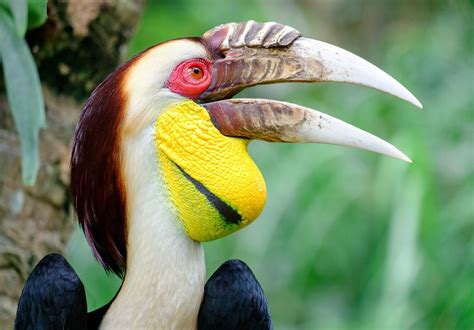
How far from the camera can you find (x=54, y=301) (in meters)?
2.43

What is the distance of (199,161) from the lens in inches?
96.3

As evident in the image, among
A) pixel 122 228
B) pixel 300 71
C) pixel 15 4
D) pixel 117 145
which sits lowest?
pixel 122 228

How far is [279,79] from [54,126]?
906 mm

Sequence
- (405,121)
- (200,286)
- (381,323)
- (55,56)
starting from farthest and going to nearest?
(405,121) → (381,323) → (55,56) → (200,286)

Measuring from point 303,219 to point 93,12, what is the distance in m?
2.55

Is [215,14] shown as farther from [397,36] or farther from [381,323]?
[381,323]

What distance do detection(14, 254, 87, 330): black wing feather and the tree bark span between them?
0.55 meters

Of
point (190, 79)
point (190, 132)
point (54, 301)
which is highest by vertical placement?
point (190, 79)

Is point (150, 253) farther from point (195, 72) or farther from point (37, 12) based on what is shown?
point (37, 12)

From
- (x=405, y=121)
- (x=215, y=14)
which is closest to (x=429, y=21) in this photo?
(x=215, y=14)

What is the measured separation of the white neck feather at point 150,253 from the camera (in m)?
2.45

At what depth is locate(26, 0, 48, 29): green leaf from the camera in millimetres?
2695

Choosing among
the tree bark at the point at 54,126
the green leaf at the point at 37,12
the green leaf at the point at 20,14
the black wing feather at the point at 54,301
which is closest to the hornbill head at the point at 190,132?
the black wing feather at the point at 54,301

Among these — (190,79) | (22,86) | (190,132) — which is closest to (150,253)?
(190,132)
